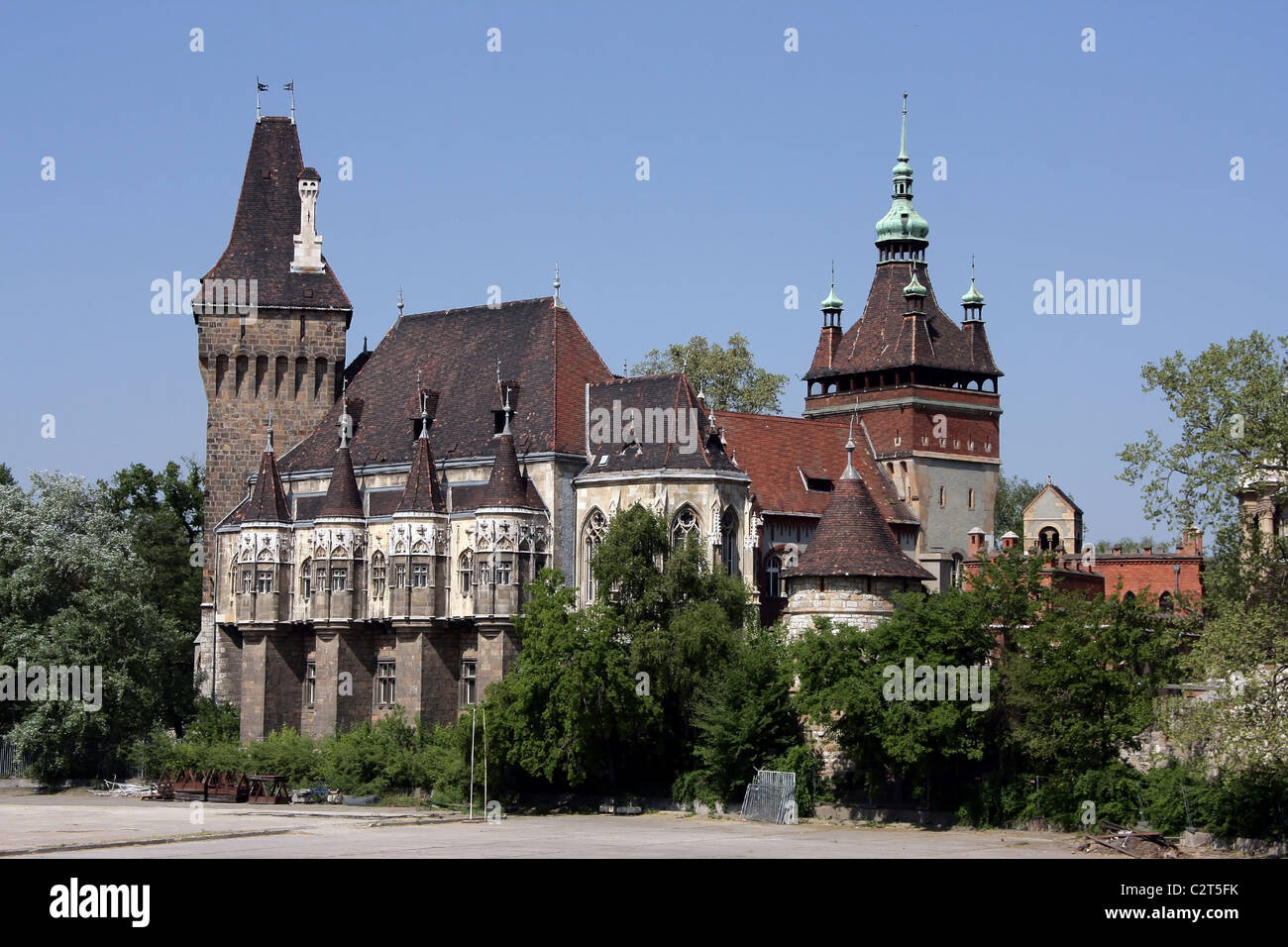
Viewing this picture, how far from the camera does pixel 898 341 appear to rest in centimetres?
8669

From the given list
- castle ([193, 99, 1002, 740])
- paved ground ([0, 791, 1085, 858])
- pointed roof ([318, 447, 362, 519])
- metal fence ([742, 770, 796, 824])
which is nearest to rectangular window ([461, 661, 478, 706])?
castle ([193, 99, 1002, 740])

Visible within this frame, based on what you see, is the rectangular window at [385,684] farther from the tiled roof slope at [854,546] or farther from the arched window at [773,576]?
the tiled roof slope at [854,546]

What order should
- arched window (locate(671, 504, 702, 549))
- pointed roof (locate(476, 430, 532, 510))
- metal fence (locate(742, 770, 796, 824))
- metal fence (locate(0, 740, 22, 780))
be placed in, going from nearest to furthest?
metal fence (locate(742, 770, 796, 824)) → arched window (locate(671, 504, 702, 549)) → pointed roof (locate(476, 430, 532, 510)) → metal fence (locate(0, 740, 22, 780))

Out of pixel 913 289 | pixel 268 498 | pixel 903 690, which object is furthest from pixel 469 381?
pixel 903 690

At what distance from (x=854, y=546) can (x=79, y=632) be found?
2997cm

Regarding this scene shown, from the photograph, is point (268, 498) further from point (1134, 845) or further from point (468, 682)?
point (1134, 845)

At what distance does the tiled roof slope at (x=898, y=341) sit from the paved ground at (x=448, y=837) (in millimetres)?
32590

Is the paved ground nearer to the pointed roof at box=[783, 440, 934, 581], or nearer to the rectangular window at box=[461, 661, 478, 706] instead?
the pointed roof at box=[783, 440, 934, 581]

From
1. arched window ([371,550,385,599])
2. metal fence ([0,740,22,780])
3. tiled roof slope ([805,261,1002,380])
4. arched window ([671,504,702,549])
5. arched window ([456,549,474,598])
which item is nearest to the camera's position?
arched window ([671,504,702,549])

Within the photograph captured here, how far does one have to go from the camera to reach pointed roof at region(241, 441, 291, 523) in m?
75.4

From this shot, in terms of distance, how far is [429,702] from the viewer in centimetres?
6950

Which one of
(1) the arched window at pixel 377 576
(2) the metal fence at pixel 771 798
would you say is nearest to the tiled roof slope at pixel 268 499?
(1) the arched window at pixel 377 576

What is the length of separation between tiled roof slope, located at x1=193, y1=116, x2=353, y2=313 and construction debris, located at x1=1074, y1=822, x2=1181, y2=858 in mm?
43055
